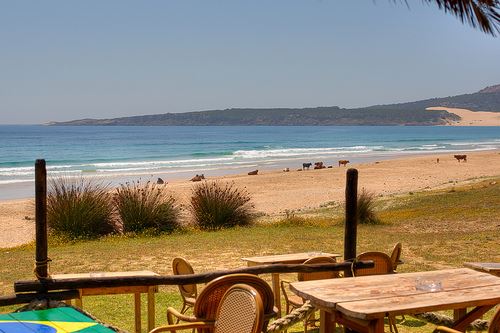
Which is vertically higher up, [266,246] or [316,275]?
[316,275]

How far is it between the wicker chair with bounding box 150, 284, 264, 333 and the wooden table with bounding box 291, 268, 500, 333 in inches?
18.1

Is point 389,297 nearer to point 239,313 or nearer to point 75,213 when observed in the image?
point 239,313

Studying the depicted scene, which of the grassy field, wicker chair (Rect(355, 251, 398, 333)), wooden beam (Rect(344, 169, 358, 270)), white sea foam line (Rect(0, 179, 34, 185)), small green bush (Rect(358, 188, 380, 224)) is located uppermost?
wooden beam (Rect(344, 169, 358, 270))

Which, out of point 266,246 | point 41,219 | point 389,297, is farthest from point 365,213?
point 389,297

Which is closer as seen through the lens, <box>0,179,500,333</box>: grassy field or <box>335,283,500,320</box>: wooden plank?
<box>335,283,500,320</box>: wooden plank

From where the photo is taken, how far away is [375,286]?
4328 millimetres

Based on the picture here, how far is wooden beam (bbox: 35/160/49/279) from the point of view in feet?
17.8

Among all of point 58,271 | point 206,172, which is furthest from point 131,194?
point 206,172

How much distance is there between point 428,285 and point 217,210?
1055 cm

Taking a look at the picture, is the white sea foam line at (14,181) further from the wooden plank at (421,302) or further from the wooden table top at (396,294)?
the wooden plank at (421,302)

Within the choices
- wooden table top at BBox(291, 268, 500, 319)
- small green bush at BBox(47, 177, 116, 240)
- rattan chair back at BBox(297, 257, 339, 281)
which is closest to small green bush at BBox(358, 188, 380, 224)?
small green bush at BBox(47, 177, 116, 240)

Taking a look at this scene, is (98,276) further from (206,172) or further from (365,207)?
(206,172)

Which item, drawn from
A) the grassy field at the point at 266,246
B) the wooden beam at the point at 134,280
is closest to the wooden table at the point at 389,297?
the wooden beam at the point at 134,280

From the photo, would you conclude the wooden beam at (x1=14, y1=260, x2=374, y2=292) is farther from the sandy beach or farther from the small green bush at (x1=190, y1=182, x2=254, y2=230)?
the sandy beach
